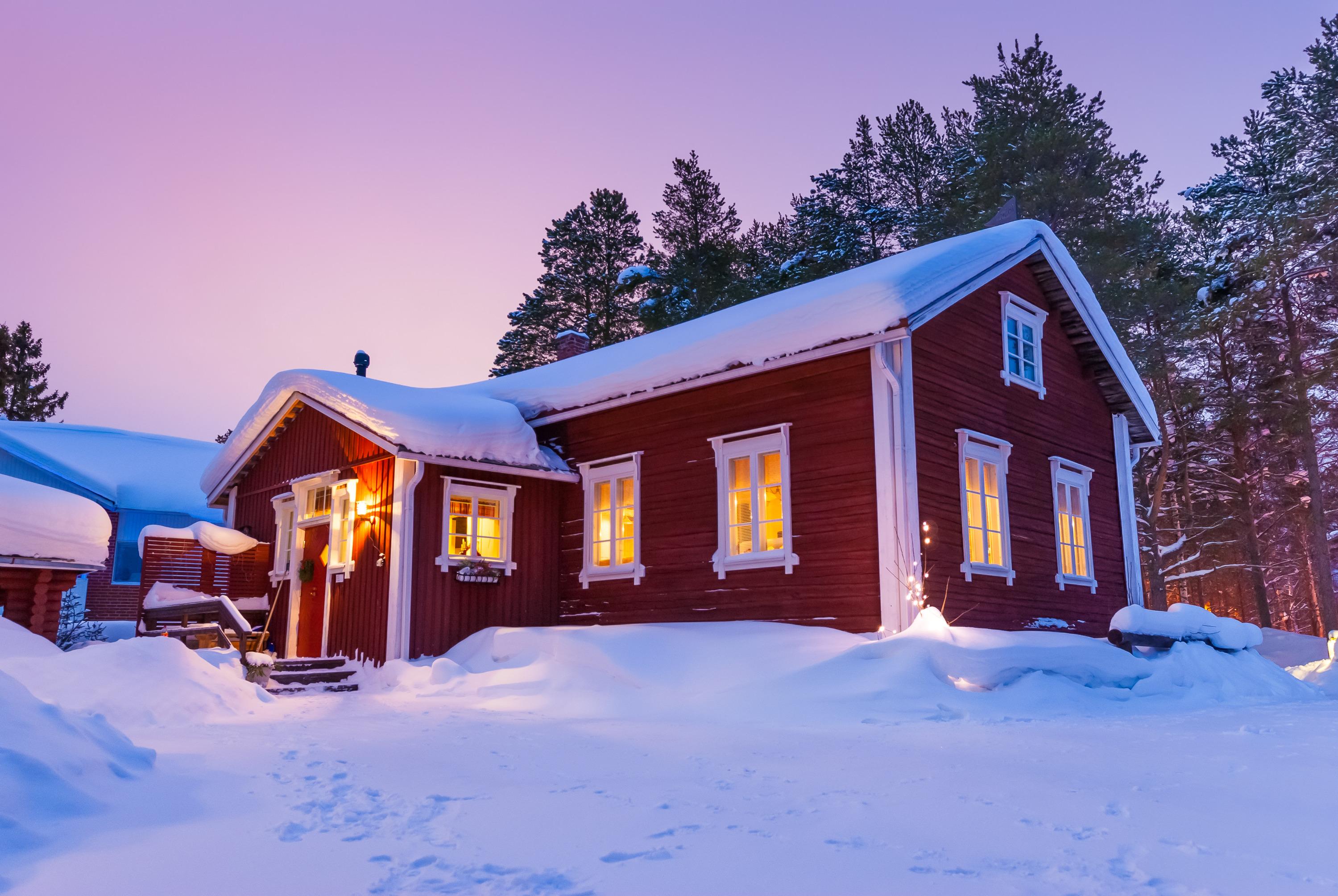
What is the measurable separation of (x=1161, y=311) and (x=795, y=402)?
20.0 m

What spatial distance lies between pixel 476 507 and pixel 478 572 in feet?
3.16

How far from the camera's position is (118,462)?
2634cm

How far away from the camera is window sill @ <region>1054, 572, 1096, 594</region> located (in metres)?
13.9

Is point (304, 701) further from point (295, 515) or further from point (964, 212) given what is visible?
point (964, 212)

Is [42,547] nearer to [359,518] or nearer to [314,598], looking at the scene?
[359,518]

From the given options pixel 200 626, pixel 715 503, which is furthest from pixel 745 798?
pixel 200 626

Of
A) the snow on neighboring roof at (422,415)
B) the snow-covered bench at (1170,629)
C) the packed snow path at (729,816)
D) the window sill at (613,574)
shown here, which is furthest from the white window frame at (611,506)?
the snow-covered bench at (1170,629)

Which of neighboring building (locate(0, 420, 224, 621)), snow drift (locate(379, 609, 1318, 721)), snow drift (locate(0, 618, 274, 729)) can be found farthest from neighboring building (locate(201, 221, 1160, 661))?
neighboring building (locate(0, 420, 224, 621))

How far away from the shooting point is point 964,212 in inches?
1137

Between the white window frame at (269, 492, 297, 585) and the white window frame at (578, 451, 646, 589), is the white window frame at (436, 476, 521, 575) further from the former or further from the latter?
the white window frame at (269, 492, 297, 585)

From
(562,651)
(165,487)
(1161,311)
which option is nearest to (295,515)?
(562,651)

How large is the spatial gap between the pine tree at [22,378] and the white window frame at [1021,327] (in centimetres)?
4427

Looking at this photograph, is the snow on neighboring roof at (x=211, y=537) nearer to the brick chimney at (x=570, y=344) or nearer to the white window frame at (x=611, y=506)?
the white window frame at (x=611, y=506)

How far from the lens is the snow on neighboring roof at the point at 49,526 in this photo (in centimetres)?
Answer: 1034
